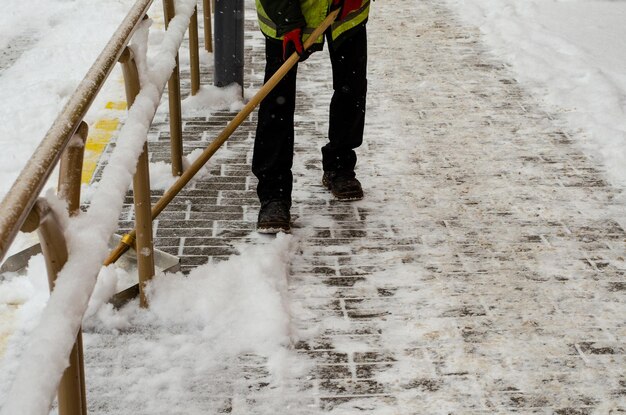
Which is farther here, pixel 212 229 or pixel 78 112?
pixel 212 229

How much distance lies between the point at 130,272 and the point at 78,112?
1694 millimetres

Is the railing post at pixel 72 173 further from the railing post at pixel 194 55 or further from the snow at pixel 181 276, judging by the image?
the railing post at pixel 194 55

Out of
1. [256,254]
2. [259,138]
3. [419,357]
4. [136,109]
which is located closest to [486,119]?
[259,138]

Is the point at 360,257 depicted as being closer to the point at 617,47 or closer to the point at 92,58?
the point at 92,58

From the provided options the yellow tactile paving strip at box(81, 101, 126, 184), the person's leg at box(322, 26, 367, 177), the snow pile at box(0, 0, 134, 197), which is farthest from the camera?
the snow pile at box(0, 0, 134, 197)

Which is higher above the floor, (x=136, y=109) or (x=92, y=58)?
(x=136, y=109)

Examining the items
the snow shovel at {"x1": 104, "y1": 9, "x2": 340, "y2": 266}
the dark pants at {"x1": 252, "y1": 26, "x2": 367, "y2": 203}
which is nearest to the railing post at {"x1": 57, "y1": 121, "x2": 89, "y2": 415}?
the snow shovel at {"x1": 104, "y1": 9, "x2": 340, "y2": 266}

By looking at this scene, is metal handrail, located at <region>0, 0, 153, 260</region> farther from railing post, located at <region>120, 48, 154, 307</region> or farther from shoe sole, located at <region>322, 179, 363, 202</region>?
shoe sole, located at <region>322, 179, 363, 202</region>

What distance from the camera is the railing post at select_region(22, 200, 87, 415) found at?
6.08 ft

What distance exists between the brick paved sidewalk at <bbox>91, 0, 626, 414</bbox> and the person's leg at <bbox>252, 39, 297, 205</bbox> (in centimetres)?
21

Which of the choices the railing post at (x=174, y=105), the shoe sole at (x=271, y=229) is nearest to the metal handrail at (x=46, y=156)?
the shoe sole at (x=271, y=229)

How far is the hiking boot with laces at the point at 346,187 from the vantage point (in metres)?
4.56

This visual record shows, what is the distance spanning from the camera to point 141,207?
11.2ft

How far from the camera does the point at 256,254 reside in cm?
394
